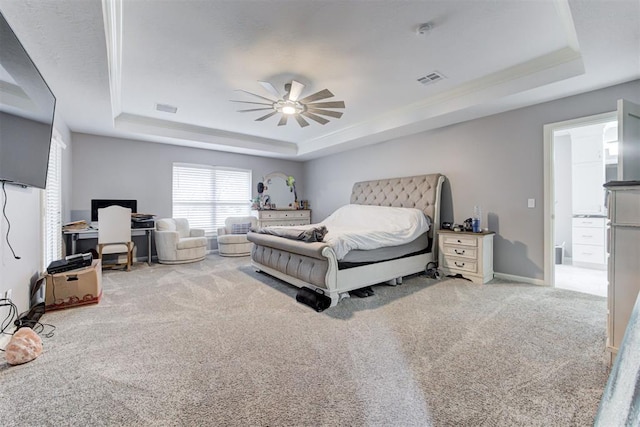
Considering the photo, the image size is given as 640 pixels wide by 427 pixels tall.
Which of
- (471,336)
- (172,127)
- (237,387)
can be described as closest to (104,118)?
(172,127)

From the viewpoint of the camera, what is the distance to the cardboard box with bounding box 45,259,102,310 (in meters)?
2.85

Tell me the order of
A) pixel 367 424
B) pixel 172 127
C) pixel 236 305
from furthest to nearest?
pixel 172 127 → pixel 236 305 → pixel 367 424

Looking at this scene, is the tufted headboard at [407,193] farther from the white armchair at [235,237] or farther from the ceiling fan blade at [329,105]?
the white armchair at [235,237]

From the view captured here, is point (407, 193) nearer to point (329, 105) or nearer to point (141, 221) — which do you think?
point (329, 105)

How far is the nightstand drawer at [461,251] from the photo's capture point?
3840 millimetres

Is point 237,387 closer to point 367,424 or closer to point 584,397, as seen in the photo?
point 367,424

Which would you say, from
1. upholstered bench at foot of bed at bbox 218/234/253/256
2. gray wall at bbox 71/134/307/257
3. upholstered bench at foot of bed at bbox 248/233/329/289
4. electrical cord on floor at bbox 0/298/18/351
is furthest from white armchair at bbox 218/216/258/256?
electrical cord on floor at bbox 0/298/18/351

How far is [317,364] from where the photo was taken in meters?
1.86

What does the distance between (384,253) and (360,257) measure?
1.49 feet

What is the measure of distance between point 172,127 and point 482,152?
5.35m

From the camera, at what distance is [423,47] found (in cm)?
270

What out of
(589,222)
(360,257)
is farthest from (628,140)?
(589,222)

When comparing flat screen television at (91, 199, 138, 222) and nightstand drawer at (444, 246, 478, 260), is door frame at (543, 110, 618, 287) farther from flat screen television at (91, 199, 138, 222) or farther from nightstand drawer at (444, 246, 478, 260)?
flat screen television at (91, 199, 138, 222)

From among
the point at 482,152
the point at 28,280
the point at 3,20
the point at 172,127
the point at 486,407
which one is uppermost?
the point at 172,127
